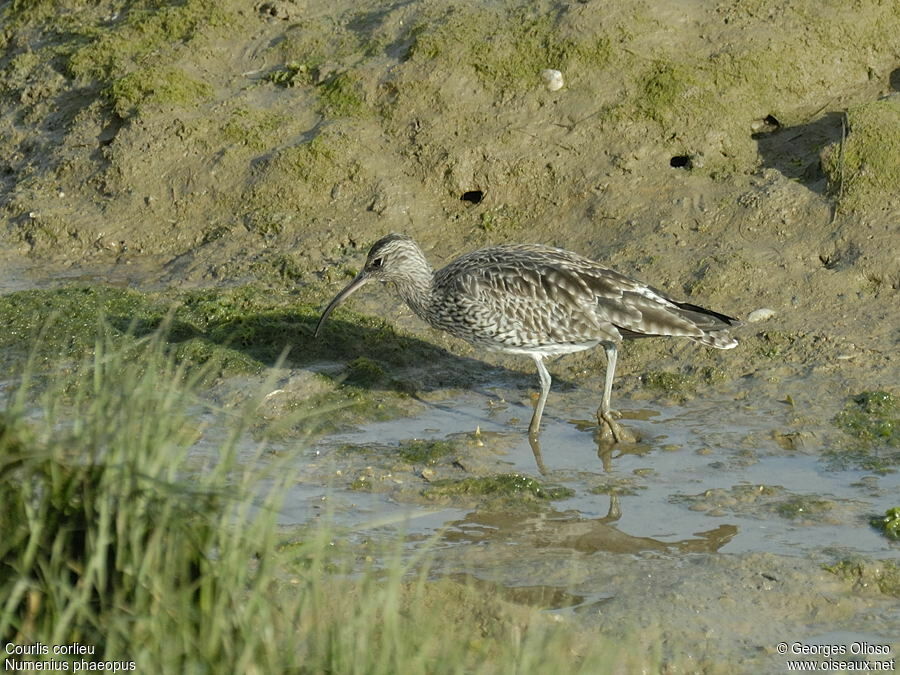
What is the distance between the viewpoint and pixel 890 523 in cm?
718

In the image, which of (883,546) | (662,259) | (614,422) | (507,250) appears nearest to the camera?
(883,546)

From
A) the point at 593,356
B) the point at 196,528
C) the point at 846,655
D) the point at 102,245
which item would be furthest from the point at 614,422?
the point at 102,245

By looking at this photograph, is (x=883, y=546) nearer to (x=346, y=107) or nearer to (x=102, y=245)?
(x=346, y=107)

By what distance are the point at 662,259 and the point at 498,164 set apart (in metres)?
1.79

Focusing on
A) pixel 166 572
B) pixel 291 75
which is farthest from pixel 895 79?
pixel 166 572

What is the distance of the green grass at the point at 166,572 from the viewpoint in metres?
4.69

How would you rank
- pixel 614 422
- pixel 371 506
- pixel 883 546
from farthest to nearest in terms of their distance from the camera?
pixel 614 422 → pixel 371 506 → pixel 883 546

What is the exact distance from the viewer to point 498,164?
450 inches

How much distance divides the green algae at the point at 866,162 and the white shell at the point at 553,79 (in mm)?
2431

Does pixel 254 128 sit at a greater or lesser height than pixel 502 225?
greater

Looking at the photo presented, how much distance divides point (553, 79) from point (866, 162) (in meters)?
2.81

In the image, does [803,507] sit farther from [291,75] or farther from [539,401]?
[291,75]

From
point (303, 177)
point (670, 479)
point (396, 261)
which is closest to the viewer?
point (670, 479)

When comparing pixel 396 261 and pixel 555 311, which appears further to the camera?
pixel 396 261
